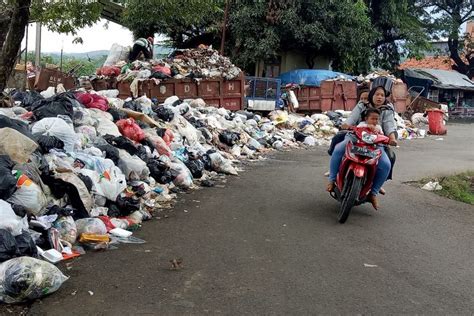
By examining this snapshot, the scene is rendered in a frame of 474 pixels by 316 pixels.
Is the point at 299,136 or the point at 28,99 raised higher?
the point at 28,99

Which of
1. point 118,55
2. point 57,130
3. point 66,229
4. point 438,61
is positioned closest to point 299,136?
point 118,55

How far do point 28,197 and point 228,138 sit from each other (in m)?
6.84

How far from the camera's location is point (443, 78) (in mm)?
38062

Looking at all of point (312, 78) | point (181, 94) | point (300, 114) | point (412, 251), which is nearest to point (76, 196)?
point (412, 251)

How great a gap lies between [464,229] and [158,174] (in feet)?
12.9

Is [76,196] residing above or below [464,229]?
above

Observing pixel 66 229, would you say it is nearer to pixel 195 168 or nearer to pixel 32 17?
pixel 195 168

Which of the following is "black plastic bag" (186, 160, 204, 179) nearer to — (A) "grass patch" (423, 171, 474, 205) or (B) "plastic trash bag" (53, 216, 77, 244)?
Answer: (B) "plastic trash bag" (53, 216, 77, 244)

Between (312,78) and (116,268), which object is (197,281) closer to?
(116,268)

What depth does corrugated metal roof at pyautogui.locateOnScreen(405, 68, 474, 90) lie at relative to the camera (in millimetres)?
37344

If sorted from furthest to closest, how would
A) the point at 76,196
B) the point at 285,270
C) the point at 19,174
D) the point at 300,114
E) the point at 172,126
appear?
the point at 300,114, the point at 172,126, the point at 76,196, the point at 19,174, the point at 285,270

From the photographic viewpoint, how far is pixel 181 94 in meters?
14.8

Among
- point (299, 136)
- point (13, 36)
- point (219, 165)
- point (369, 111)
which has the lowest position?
point (299, 136)

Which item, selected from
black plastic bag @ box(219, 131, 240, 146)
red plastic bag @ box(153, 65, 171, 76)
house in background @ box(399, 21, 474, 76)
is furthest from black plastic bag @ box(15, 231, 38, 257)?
house in background @ box(399, 21, 474, 76)
